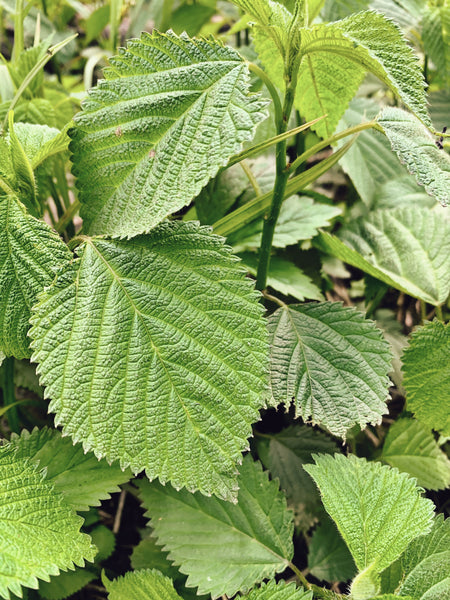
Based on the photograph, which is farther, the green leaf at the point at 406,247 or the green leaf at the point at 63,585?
the green leaf at the point at 406,247

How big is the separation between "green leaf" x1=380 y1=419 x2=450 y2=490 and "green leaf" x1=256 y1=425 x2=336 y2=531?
0.38 feet

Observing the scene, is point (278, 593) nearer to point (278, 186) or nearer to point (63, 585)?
point (63, 585)

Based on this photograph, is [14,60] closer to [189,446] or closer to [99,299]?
[99,299]

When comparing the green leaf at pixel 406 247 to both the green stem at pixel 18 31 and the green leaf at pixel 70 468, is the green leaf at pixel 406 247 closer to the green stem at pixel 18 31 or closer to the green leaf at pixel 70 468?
the green leaf at pixel 70 468

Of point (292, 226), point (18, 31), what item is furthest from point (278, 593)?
point (18, 31)

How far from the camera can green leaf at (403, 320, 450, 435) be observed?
868 mm

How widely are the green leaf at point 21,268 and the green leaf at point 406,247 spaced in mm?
526

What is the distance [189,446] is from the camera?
0.65 metres

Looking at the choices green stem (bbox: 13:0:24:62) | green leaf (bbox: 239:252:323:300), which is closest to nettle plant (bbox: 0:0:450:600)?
green leaf (bbox: 239:252:323:300)

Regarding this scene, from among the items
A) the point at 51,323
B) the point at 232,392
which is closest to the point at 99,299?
the point at 51,323

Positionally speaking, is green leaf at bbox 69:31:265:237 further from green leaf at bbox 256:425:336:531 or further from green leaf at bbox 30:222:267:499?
green leaf at bbox 256:425:336:531

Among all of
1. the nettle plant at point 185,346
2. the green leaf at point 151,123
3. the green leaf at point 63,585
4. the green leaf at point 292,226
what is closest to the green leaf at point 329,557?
the nettle plant at point 185,346

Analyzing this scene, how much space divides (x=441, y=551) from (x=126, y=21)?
7.45 ft

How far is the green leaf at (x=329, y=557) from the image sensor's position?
34.1 inches
